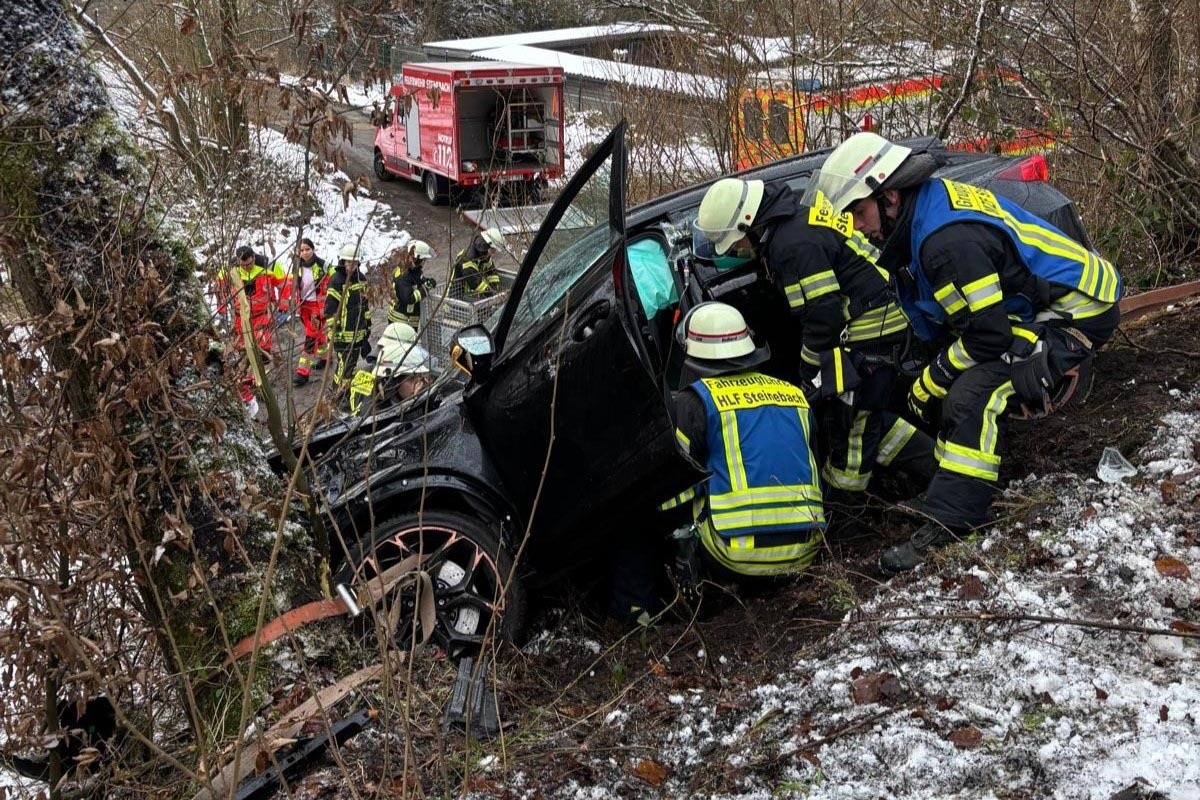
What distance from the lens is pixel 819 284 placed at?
14.0 feet

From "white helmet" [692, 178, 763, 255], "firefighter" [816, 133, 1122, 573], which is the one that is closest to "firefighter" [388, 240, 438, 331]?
"white helmet" [692, 178, 763, 255]

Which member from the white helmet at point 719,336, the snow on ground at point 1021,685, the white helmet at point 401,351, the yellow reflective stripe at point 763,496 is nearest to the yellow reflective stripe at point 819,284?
the white helmet at point 719,336

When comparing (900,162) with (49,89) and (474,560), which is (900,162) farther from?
(49,89)

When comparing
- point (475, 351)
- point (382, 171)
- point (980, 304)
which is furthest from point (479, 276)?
point (382, 171)

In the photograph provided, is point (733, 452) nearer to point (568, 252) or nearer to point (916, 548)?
point (916, 548)

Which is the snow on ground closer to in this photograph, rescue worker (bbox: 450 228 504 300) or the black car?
the black car

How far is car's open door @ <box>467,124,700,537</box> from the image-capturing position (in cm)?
348

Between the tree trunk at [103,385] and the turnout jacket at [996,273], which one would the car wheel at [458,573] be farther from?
the turnout jacket at [996,273]

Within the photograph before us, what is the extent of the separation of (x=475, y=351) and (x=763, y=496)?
1.31m

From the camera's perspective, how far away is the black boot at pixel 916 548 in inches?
147

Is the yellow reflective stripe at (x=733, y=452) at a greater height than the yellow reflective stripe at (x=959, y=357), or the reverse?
the yellow reflective stripe at (x=959, y=357)

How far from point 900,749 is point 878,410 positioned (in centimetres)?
221

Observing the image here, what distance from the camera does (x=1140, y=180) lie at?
19.7ft

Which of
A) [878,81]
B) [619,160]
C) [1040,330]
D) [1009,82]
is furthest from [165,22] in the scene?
[1040,330]
